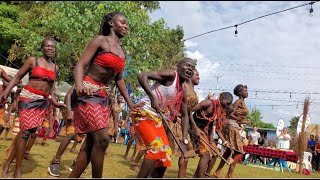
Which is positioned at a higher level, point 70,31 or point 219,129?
point 70,31

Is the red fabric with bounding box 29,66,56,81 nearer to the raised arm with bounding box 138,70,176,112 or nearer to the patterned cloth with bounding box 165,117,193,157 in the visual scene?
the raised arm with bounding box 138,70,176,112

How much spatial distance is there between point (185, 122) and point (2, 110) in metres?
4.72

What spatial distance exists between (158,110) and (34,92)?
1948 mm

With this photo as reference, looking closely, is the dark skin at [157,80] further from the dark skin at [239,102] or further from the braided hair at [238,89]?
the braided hair at [238,89]

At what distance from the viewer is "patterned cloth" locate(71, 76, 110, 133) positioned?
13.6 ft

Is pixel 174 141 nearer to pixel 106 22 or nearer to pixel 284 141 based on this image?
pixel 106 22

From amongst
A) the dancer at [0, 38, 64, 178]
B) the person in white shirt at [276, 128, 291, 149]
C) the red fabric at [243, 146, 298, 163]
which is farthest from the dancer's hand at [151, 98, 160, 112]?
the person in white shirt at [276, 128, 291, 149]

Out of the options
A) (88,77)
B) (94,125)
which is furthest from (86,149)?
(88,77)

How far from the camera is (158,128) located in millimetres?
4695

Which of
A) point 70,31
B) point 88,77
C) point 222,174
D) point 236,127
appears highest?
point 70,31

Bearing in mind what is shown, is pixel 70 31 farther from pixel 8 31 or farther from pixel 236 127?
pixel 8 31

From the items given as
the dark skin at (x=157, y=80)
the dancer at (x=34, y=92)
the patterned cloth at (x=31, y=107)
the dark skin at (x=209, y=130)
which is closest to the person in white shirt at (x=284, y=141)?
the dark skin at (x=209, y=130)

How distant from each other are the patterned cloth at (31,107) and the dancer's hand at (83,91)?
1.61 m

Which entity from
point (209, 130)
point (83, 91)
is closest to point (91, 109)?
point (83, 91)
